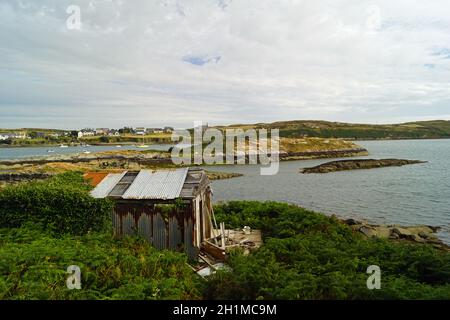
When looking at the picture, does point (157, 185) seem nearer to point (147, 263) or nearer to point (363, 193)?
point (147, 263)

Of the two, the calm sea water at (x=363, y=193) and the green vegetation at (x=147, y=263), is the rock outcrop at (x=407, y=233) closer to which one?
the calm sea water at (x=363, y=193)

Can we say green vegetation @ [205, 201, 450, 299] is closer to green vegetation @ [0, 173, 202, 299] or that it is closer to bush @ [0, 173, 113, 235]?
green vegetation @ [0, 173, 202, 299]

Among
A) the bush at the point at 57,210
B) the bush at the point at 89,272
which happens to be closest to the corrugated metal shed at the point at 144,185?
the bush at the point at 57,210

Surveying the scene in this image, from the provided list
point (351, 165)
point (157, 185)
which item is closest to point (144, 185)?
point (157, 185)

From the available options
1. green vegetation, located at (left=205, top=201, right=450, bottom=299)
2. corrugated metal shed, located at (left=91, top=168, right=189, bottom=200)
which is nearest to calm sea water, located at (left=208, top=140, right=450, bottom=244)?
green vegetation, located at (left=205, top=201, right=450, bottom=299)
